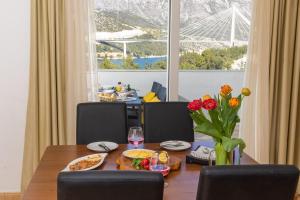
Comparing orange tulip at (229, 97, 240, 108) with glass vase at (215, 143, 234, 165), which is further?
glass vase at (215, 143, 234, 165)

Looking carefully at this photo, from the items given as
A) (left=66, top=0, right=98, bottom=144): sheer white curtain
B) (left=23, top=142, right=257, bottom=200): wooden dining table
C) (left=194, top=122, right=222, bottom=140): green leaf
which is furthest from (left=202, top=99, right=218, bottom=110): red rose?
(left=66, top=0, right=98, bottom=144): sheer white curtain

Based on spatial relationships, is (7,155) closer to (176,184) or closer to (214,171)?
(176,184)

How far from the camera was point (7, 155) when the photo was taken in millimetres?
3229

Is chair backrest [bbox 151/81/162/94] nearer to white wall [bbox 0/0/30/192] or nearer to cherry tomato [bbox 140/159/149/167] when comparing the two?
white wall [bbox 0/0/30/192]

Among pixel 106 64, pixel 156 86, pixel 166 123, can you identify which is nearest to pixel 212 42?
pixel 156 86

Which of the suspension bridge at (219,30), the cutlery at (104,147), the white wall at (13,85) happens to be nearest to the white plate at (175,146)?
the cutlery at (104,147)

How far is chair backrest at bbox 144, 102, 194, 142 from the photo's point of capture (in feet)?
8.61

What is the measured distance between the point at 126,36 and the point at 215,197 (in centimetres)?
236

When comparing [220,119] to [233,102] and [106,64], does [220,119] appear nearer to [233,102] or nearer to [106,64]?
[233,102]

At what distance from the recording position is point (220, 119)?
1.73 m

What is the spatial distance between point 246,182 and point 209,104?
469 millimetres

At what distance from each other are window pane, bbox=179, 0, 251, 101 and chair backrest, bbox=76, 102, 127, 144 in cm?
111

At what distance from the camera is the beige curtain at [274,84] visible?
3143 mm

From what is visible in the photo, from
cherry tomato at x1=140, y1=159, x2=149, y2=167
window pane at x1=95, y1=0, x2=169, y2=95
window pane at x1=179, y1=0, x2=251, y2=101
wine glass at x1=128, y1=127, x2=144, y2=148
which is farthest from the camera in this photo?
window pane at x1=179, y1=0, x2=251, y2=101
